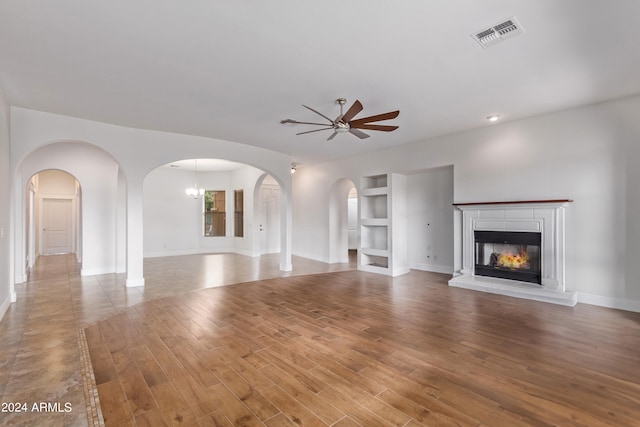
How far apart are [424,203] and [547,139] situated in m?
2.74

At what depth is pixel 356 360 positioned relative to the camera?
2707mm

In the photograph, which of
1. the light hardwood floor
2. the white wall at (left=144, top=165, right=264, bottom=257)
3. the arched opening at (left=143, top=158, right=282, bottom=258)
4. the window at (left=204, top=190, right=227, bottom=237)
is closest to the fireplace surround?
the light hardwood floor

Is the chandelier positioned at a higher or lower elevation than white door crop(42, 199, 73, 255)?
higher

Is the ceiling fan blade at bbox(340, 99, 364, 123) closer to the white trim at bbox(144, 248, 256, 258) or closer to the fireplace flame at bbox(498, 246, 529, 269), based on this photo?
the fireplace flame at bbox(498, 246, 529, 269)

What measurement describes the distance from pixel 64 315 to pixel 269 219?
6960 mm

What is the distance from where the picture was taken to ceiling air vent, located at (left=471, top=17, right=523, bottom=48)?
2.50 metres

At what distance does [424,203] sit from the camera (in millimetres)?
7008

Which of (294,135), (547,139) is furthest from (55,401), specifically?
(547,139)

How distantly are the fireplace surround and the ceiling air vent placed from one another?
9.69 feet

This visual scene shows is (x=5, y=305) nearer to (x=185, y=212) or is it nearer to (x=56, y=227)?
(x=185, y=212)

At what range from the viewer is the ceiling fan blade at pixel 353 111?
3307 mm

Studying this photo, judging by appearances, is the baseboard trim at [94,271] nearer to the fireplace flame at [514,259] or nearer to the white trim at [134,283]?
the white trim at [134,283]

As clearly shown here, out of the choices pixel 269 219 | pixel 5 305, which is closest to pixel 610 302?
pixel 5 305

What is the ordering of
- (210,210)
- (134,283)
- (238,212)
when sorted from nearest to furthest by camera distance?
(134,283)
(238,212)
(210,210)
